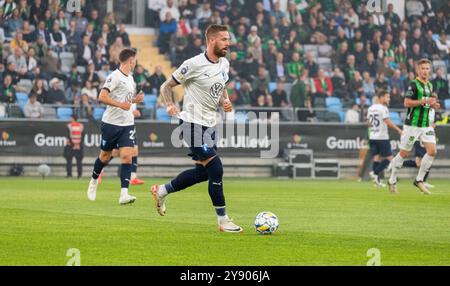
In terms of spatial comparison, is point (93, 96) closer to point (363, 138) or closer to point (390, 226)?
point (363, 138)

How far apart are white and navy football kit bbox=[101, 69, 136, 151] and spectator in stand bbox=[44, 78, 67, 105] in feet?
40.2

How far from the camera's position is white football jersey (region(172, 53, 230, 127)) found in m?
13.7

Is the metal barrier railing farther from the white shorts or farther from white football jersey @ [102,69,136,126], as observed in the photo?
white football jersey @ [102,69,136,126]

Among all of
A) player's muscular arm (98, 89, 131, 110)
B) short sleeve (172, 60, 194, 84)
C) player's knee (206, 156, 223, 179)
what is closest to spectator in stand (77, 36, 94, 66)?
player's muscular arm (98, 89, 131, 110)

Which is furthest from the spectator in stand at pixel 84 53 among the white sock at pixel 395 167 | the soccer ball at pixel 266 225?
the soccer ball at pixel 266 225

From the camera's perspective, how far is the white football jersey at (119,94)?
19.2 metres

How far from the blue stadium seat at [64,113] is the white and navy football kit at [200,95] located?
18264mm

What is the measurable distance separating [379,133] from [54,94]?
966cm

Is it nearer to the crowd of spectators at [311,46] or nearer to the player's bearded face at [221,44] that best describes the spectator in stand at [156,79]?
the crowd of spectators at [311,46]

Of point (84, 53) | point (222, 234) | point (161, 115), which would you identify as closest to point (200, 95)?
point (222, 234)

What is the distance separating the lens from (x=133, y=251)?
10.9 metres

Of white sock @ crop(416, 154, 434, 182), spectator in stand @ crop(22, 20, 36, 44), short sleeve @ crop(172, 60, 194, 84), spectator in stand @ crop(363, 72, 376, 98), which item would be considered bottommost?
white sock @ crop(416, 154, 434, 182)

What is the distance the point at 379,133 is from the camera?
28.8 m
